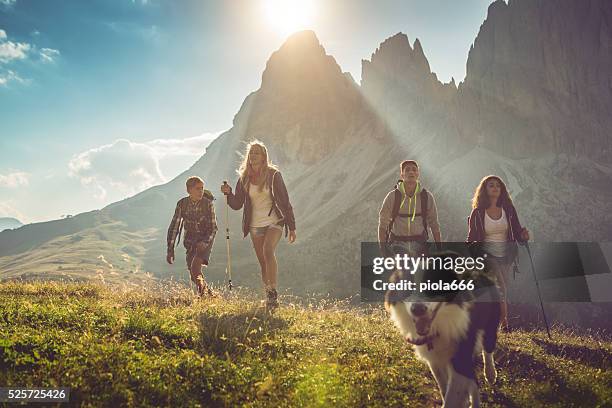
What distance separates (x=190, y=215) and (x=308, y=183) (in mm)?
87051

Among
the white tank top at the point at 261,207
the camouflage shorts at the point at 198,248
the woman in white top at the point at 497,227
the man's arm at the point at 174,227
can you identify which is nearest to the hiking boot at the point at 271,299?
the white tank top at the point at 261,207

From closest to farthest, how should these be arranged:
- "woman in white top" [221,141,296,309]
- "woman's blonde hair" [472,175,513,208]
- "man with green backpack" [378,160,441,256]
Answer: "man with green backpack" [378,160,441,256], "woman's blonde hair" [472,175,513,208], "woman in white top" [221,141,296,309]

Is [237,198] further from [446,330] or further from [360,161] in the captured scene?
[360,161]

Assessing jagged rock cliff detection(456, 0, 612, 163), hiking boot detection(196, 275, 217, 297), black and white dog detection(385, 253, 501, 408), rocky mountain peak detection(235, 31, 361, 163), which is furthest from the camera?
rocky mountain peak detection(235, 31, 361, 163)

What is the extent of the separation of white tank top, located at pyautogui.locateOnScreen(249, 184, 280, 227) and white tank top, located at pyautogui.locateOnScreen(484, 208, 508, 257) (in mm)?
4202

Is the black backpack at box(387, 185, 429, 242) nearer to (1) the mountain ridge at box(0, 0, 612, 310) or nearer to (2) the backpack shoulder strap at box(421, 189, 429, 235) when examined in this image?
(2) the backpack shoulder strap at box(421, 189, 429, 235)

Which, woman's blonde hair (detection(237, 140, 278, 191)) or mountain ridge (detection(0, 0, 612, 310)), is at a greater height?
mountain ridge (detection(0, 0, 612, 310))

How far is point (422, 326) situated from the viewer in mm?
3795

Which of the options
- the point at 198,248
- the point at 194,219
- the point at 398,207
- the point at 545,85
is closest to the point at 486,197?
the point at 398,207

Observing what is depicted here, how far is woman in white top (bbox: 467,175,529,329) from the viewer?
742 centimetres

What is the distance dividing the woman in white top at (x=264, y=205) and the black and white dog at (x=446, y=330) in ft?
15.2

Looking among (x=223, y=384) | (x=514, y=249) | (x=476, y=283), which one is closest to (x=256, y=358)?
(x=223, y=384)

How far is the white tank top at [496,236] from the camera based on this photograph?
24.3 ft

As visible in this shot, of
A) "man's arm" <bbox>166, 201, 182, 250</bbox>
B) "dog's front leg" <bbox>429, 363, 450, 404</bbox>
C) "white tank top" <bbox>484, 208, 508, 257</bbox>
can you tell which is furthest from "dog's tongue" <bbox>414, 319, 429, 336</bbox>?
"man's arm" <bbox>166, 201, 182, 250</bbox>
